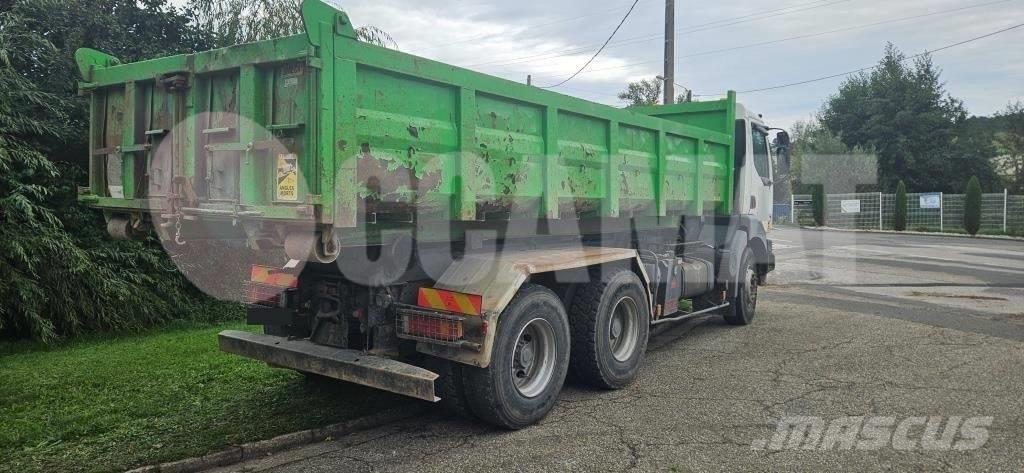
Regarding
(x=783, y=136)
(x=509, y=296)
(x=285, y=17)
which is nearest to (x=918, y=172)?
(x=783, y=136)

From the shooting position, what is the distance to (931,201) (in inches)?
1308

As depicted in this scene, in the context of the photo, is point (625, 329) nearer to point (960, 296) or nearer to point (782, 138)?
point (782, 138)

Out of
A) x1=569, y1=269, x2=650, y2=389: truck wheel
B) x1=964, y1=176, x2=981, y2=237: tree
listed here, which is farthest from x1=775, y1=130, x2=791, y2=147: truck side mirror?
x1=964, y1=176, x2=981, y2=237: tree

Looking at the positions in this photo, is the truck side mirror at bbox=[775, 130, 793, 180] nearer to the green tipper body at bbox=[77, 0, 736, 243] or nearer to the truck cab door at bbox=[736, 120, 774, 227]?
the truck cab door at bbox=[736, 120, 774, 227]

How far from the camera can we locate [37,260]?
714 centimetres

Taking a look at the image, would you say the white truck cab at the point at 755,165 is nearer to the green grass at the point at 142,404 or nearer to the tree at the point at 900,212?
the green grass at the point at 142,404

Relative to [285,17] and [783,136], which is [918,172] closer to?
[783,136]

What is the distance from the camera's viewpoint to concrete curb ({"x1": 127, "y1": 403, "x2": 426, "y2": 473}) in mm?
4160

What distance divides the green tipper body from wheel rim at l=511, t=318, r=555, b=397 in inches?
33.2

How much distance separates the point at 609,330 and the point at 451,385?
5.45 ft

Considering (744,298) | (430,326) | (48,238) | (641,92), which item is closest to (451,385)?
(430,326)

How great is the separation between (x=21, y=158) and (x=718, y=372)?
705 cm

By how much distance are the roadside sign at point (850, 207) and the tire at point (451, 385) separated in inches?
1413

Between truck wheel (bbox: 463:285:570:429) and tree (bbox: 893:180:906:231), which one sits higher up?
tree (bbox: 893:180:906:231)
